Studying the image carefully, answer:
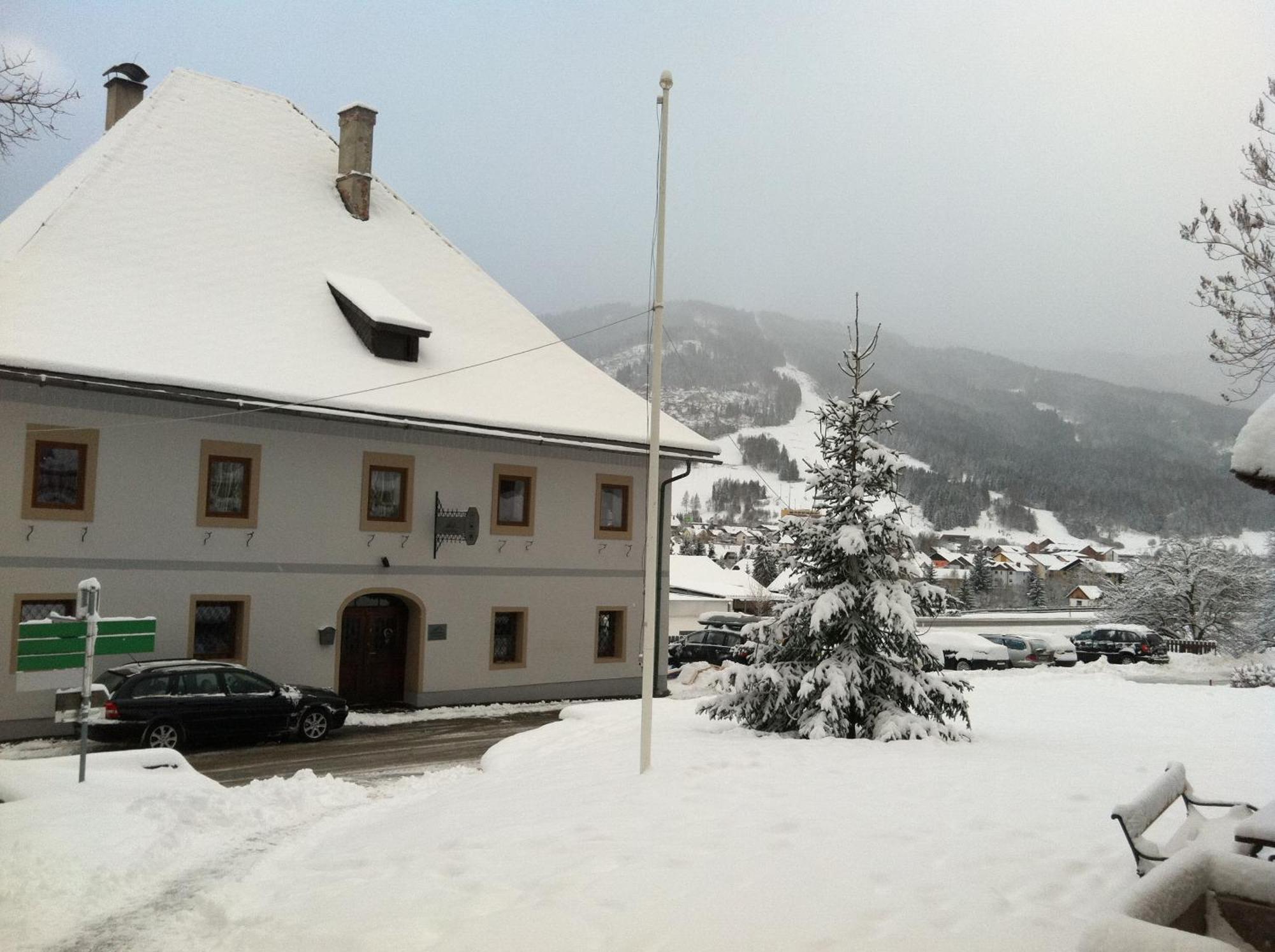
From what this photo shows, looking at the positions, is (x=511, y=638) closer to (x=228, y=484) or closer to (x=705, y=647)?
(x=228, y=484)

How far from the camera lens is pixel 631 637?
1049 inches

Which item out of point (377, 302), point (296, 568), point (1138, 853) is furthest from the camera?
point (377, 302)

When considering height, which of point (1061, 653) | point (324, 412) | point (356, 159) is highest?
point (356, 159)

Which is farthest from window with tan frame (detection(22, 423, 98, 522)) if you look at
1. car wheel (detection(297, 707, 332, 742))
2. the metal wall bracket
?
the metal wall bracket

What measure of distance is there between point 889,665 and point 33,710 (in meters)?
14.9

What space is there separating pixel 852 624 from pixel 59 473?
14.7 meters

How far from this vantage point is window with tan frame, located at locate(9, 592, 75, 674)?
701 inches

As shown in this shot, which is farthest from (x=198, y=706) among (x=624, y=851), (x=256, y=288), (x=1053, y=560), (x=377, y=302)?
(x=1053, y=560)

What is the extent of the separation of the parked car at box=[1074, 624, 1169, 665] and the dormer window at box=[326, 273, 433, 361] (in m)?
28.0

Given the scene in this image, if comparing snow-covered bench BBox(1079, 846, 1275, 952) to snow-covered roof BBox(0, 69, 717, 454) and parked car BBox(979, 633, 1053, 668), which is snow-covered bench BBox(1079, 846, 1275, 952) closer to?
snow-covered roof BBox(0, 69, 717, 454)

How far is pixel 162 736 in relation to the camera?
1669cm

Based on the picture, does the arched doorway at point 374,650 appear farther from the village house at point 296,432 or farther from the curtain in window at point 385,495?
the curtain in window at point 385,495

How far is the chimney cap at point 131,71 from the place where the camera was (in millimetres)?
26844

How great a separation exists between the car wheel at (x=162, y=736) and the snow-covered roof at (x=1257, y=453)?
16.2m
